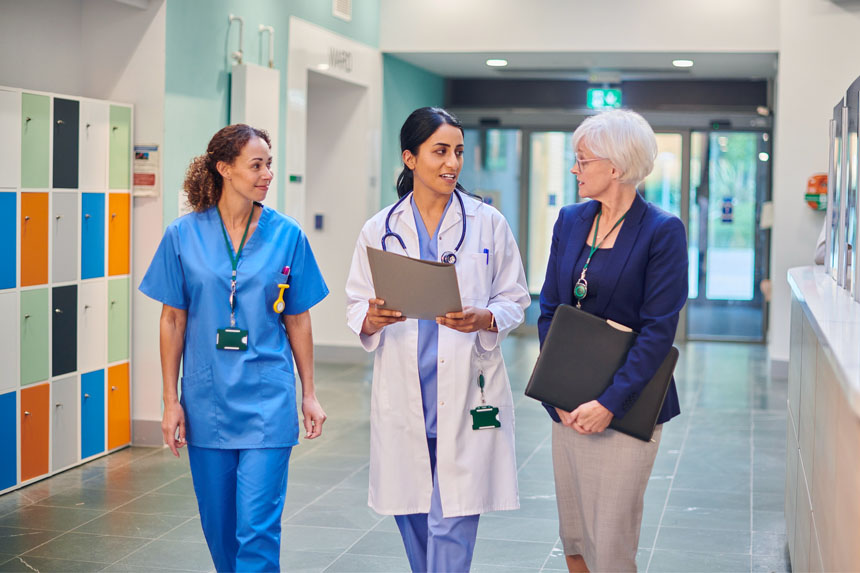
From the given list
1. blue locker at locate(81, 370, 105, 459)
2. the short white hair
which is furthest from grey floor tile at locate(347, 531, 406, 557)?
the short white hair

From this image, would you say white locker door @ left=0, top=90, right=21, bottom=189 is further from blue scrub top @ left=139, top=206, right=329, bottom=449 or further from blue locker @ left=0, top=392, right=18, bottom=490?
blue scrub top @ left=139, top=206, right=329, bottom=449

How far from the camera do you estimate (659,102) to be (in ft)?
37.8

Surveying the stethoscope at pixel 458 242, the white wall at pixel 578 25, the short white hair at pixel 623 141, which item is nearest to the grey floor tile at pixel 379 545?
the stethoscope at pixel 458 242

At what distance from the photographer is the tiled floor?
413 centimetres

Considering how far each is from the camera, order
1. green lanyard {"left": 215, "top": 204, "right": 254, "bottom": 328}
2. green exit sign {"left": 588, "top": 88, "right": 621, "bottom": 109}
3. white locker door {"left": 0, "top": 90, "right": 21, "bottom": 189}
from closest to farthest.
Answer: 1. green lanyard {"left": 215, "top": 204, "right": 254, "bottom": 328}
2. white locker door {"left": 0, "top": 90, "right": 21, "bottom": 189}
3. green exit sign {"left": 588, "top": 88, "right": 621, "bottom": 109}

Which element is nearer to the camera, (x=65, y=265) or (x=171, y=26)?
(x=65, y=265)

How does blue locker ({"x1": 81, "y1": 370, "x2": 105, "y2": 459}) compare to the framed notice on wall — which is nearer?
blue locker ({"x1": 81, "y1": 370, "x2": 105, "y2": 459})

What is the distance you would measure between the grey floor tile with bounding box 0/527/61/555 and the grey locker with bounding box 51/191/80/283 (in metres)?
1.40

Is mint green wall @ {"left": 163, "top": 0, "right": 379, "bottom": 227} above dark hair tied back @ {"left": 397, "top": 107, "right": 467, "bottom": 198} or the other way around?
above

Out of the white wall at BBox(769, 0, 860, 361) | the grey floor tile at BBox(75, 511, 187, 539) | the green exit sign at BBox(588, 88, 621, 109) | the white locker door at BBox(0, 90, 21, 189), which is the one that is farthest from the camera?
the green exit sign at BBox(588, 88, 621, 109)

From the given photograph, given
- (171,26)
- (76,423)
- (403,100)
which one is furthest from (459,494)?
(403,100)

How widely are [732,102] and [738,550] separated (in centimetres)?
795

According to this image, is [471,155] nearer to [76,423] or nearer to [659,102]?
[659,102]

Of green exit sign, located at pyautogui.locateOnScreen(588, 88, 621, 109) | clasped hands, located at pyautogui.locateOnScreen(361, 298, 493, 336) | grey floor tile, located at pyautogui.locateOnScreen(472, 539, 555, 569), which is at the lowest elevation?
grey floor tile, located at pyautogui.locateOnScreen(472, 539, 555, 569)
